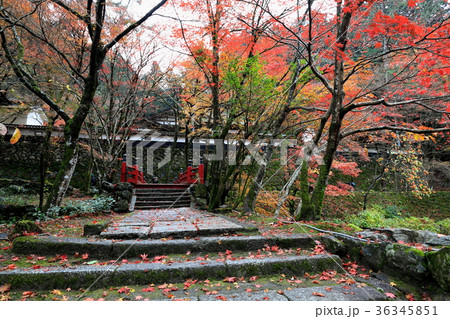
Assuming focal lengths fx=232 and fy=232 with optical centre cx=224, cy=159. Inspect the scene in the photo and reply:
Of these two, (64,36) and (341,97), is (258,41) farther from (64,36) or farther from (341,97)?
(64,36)

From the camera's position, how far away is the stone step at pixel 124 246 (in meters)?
3.41

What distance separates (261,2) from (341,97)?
3180 millimetres

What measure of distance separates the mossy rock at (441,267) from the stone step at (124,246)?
1.54 metres

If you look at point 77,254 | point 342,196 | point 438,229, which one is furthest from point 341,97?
point 342,196

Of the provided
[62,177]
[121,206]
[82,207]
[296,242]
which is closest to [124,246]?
[296,242]

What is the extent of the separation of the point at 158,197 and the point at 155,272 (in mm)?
7500

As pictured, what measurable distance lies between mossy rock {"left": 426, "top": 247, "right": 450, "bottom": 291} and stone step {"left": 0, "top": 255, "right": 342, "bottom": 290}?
A: 0.94 m

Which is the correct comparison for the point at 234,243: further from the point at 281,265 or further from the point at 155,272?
the point at 155,272

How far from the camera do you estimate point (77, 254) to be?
3363mm

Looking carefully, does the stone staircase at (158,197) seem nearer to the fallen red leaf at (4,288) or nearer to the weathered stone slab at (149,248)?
the weathered stone slab at (149,248)

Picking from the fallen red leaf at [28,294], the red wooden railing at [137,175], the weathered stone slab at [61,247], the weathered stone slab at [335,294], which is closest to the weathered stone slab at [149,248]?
the weathered stone slab at [61,247]

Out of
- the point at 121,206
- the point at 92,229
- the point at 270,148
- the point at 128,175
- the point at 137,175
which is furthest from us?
the point at 128,175

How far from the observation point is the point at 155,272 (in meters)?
2.86

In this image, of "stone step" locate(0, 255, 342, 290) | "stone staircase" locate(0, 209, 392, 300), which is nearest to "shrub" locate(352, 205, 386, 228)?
"stone staircase" locate(0, 209, 392, 300)
